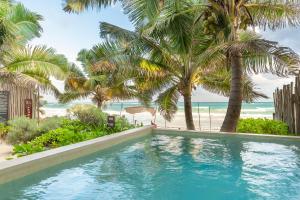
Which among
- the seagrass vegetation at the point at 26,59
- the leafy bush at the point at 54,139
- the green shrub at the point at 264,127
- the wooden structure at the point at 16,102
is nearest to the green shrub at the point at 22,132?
the leafy bush at the point at 54,139

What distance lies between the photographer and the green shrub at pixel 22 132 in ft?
29.9

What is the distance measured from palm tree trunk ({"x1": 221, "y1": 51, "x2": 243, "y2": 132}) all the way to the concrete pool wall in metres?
1.01

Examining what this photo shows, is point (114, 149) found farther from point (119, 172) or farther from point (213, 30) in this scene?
point (213, 30)

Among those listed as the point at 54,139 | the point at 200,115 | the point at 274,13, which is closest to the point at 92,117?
the point at 54,139

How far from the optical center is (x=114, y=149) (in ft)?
27.4

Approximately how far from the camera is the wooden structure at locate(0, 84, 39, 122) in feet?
42.8

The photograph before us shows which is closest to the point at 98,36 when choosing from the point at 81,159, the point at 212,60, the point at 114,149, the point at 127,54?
the point at 127,54

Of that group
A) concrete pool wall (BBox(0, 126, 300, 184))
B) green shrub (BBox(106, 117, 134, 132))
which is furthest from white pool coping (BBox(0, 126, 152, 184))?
A: green shrub (BBox(106, 117, 134, 132))

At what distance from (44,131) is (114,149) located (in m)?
2.47

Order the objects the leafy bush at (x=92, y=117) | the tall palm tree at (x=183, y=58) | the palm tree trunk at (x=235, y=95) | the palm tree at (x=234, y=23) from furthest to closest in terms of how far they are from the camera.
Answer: the leafy bush at (x=92, y=117)
the palm tree trunk at (x=235, y=95)
the palm tree at (x=234, y=23)
the tall palm tree at (x=183, y=58)

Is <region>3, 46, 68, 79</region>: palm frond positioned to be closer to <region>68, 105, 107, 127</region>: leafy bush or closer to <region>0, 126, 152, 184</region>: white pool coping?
<region>68, 105, 107, 127</region>: leafy bush

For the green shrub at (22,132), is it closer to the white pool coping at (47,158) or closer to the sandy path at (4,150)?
the sandy path at (4,150)

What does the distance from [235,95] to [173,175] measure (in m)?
5.29

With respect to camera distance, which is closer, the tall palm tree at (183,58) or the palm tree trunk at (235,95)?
the tall palm tree at (183,58)
